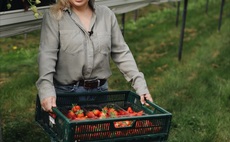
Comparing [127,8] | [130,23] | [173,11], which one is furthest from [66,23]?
[173,11]

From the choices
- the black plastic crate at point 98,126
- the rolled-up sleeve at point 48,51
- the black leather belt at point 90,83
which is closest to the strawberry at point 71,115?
the black plastic crate at point 98,126

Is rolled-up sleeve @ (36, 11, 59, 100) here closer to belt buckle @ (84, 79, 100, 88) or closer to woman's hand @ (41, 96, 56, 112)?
woman's hand @ (41, 96, 56, 112)

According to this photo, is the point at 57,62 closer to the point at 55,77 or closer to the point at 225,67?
the point at 55,77

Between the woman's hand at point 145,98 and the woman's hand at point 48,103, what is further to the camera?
the woman's hand at point 145,98

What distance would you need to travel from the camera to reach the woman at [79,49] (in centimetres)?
267

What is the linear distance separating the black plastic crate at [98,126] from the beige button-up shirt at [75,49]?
14 centimetres

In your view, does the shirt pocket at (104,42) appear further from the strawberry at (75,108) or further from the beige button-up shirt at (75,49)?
the strawberry at (75,108)

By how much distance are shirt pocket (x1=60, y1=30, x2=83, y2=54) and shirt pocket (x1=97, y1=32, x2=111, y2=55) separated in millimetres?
135

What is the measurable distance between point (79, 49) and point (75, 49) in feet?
0.09

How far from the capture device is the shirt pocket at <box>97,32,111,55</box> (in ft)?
9.10

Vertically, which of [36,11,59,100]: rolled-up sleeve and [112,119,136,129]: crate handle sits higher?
[36,11,59,100]: rolled-up sleeve

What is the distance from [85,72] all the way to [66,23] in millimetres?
349

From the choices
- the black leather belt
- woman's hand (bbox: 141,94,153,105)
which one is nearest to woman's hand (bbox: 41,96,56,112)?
the black leather belt

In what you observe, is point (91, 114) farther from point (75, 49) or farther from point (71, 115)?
point (75, 49)
